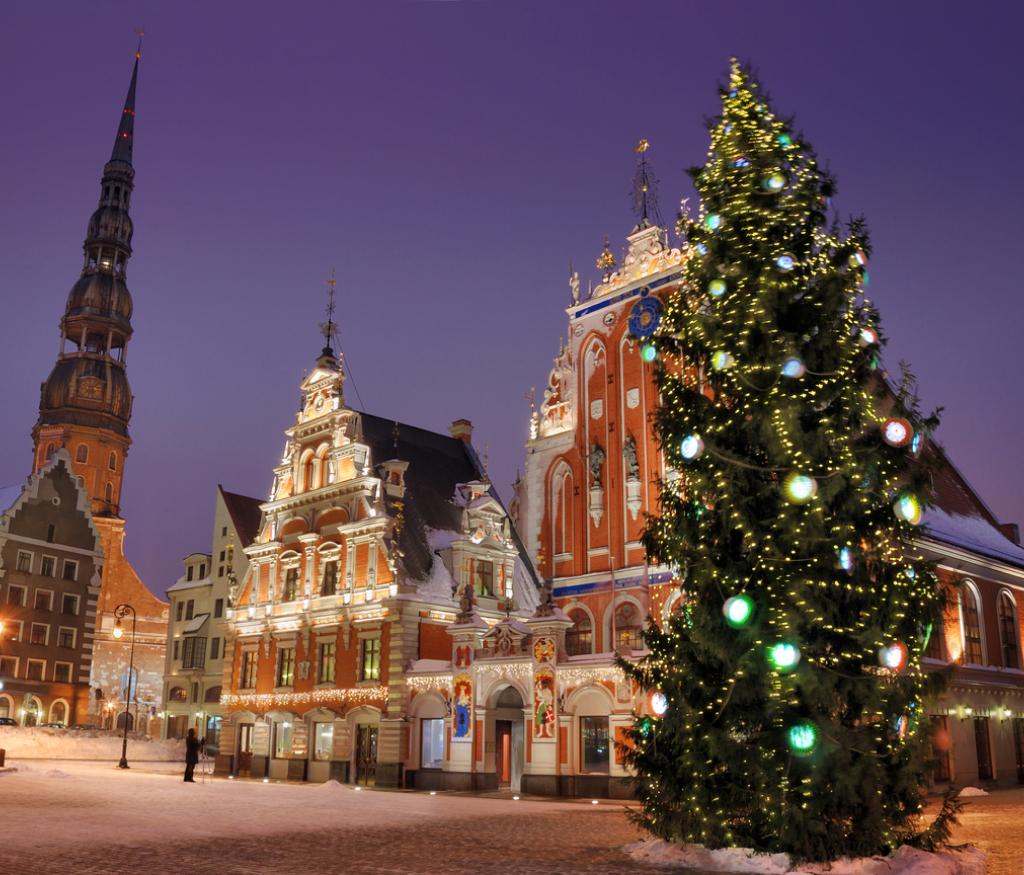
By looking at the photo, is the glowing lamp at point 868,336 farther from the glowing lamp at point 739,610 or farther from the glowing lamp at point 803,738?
the glowing lamp at point 803,738

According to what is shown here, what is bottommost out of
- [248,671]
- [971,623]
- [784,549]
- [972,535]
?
[248,671]

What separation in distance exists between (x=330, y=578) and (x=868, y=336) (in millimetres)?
26364

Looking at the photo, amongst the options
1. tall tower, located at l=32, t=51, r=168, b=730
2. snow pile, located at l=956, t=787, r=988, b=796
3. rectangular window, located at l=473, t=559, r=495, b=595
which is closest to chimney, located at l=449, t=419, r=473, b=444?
rectangular window, located at l=473, t=559, r=495, b=595

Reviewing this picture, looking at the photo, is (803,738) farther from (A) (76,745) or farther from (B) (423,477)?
(A) (76,745)

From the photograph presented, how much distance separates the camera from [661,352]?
1622cm

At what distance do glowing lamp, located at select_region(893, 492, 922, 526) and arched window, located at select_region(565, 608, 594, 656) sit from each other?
63.3 feet

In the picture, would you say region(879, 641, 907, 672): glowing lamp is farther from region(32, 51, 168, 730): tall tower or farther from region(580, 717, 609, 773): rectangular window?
region(32, 51, 168, 730): tall tower

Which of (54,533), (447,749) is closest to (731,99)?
(447,749)

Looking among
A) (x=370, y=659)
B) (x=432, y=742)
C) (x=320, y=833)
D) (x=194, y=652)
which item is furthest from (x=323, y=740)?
(x=194, y=652)

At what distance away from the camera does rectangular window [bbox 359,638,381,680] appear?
1344 inches

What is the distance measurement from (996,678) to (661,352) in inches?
884

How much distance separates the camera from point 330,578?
37188mm

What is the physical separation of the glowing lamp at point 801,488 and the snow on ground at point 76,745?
4214cm

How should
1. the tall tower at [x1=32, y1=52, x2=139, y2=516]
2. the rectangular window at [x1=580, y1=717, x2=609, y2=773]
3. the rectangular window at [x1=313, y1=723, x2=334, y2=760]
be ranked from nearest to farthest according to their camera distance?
the rectangular window at [x1=580, y1=717, x2=609, y2=773] → the rectangular window at [x1=313, y1=723, x2=334, y2=760] → the tall tower at [x1=32, y1=52, x2=139, y2=516]
